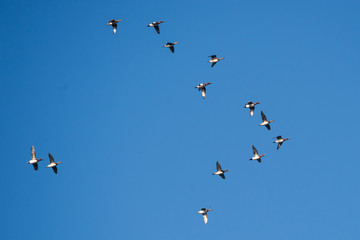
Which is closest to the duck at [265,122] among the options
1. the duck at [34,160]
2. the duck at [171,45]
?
the duck at [171,45]

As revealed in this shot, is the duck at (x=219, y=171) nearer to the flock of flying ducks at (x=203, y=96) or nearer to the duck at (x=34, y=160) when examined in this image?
the flock of flying ducks at (x=203, y=96)

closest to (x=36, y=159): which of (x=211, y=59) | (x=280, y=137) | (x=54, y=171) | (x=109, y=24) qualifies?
(x=54, y=171)

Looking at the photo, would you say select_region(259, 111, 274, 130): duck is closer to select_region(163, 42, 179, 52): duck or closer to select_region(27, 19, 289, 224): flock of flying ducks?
select_region(27, 19, 289, 224): flock of flying ducks

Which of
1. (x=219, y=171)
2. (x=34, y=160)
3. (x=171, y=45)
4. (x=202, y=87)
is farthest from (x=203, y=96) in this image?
(x=34, y=160)

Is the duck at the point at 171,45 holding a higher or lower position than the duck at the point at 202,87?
higher

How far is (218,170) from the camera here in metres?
71.3

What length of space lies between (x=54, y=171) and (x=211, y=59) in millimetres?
24796

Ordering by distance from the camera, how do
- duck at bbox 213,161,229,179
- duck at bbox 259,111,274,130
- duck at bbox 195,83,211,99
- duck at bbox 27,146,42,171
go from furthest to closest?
duck at bbox 259,111,274,130
duck at bbox 195,83,211,99
duck at bbox 213,161,229,179
duck at bbox 27,146,42,171

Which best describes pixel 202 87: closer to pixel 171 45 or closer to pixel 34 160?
pixel 171 45

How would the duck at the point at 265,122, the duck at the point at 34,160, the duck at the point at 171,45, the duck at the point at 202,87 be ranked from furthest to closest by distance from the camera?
the duck at the point at 265,122
the duck at the point at 202,87
the duck at the point at 171,45
the duck at the point at 34,160

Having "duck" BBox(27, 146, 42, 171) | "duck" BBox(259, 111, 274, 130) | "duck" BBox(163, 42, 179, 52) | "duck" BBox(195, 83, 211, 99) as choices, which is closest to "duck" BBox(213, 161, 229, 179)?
"duck" BBox(259, 111, 274, 130)

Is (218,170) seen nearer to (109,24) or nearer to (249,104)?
(249,104)

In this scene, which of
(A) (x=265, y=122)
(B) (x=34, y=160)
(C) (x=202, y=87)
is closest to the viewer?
(B) (x=34, y=160)

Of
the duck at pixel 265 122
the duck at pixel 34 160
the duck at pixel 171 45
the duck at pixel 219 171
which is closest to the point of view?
the duck at pixel 34 160
